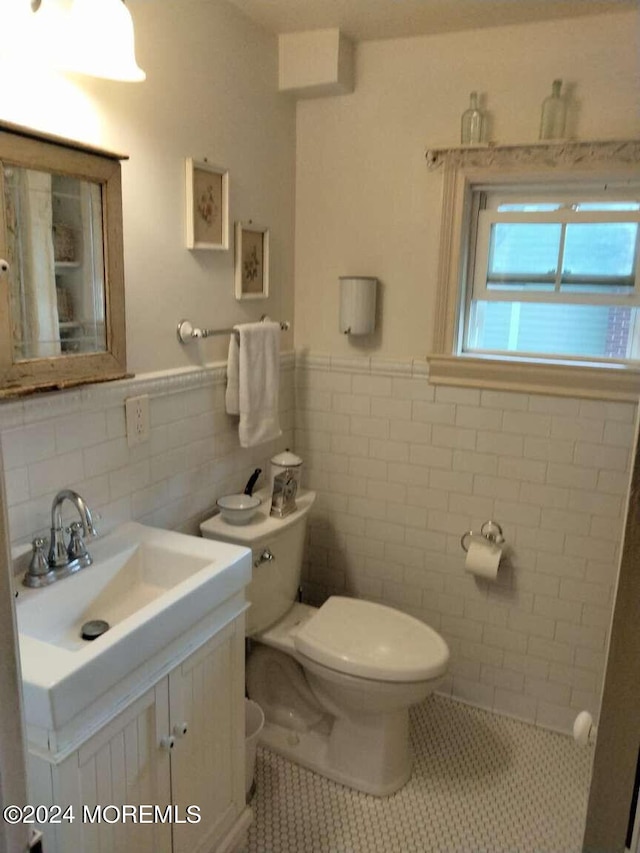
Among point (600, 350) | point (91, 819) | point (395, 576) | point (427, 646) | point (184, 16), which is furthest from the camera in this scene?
point (395, 576)

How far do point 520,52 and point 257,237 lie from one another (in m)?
1.04

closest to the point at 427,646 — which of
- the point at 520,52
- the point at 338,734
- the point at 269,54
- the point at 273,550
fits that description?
the point at 338,734

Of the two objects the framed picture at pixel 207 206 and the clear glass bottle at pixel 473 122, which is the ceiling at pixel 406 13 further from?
the framed picture at pixel 207 206

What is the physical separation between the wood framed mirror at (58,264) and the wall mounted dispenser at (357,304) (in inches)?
38.1

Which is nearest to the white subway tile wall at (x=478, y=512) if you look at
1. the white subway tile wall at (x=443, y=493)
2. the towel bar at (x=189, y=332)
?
the white subway tile wall at (x=443, y=493)

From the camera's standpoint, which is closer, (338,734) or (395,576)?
(338,734)

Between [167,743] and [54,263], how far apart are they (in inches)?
43.7

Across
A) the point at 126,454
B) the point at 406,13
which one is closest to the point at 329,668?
the point at 126,454

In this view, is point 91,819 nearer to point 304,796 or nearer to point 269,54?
point 304,796

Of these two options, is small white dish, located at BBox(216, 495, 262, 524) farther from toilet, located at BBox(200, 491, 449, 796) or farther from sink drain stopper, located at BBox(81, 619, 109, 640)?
sink drain stopper, located at BBox(81, 619, 109, 640)

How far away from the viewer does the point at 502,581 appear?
2389mm

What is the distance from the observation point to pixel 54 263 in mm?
1458

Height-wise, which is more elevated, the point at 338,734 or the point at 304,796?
the point at 338,734

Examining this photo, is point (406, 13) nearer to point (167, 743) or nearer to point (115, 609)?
point (115, 609)
